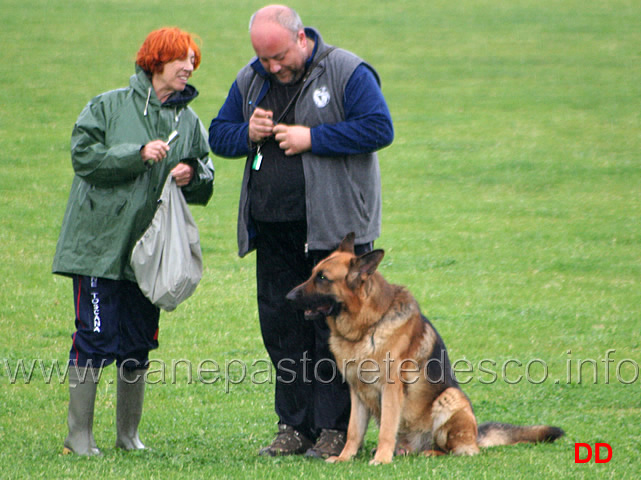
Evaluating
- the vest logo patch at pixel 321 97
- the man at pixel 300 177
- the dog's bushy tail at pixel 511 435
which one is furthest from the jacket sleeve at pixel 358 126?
the dog's bushy tail at pixel 511 435

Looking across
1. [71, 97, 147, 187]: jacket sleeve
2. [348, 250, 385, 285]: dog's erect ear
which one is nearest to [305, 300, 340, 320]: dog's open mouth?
[348, 250, 385, 285]: dog's erect ear

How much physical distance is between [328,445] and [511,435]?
123 centimetres

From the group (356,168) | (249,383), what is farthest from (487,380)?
(356,168)

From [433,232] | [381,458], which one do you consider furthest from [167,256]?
[433,232]

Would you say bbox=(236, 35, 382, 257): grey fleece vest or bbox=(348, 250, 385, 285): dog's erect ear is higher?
bbox=(236, 35, 382, 257): grey fleece vest

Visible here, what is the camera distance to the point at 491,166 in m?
18.3

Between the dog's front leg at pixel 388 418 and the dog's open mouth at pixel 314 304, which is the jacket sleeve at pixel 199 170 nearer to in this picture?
the dog's open mouth at pixel 314 304

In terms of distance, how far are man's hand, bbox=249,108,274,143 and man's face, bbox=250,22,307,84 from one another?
0.26 meters

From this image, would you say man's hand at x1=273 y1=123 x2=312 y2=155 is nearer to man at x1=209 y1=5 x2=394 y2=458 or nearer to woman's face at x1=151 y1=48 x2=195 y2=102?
man at x1=209 y1=5 x2=394 y2=458

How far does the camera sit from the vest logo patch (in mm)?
5367

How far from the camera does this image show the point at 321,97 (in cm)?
537

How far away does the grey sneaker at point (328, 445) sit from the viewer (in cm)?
566

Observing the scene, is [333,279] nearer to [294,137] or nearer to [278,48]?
[294,137]

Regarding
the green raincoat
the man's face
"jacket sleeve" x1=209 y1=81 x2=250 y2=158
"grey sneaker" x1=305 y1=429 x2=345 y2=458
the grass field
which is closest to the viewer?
the man's face
